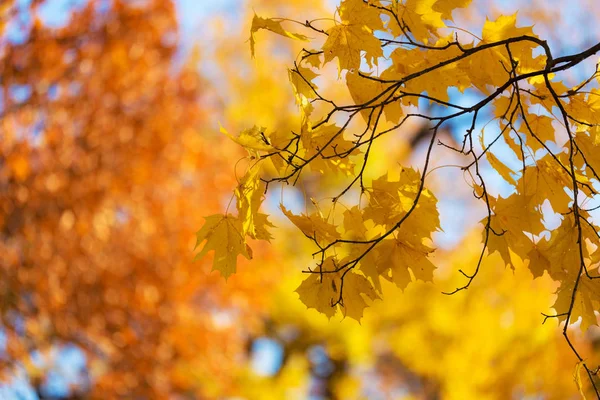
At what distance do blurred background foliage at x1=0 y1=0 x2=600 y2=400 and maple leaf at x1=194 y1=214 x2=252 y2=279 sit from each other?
109 inches

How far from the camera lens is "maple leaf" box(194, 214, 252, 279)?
3.30ft

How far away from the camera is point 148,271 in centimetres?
518

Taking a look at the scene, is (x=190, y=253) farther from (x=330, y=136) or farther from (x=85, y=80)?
(x=330, y=136)

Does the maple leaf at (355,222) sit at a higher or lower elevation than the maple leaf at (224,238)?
higher

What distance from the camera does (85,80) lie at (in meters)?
4.74

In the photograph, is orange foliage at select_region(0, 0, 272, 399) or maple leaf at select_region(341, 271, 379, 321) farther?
orange foliage at select_region(0, 0, 272, 399)

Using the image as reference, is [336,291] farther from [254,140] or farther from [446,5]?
[446,5]

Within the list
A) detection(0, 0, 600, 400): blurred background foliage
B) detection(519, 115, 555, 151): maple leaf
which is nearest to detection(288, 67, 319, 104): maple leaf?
detection(519, 115, 555, 151): maple leaf

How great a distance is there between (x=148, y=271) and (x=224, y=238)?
172 inches

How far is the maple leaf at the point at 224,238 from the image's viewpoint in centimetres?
100

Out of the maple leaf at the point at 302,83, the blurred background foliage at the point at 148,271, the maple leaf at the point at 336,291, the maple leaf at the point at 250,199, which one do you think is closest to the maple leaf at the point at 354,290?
the maple leaf at the point at 336,291

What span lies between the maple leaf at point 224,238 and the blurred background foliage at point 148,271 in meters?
2.77

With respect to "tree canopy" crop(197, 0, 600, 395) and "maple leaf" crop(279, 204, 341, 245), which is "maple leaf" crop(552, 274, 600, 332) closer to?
"tree canopy" crop(197, 0, 600, 395)

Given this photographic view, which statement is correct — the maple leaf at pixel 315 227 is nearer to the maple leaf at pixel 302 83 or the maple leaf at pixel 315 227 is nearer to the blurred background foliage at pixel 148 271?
the maple leaf at pixel 302 83
